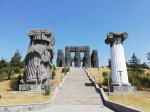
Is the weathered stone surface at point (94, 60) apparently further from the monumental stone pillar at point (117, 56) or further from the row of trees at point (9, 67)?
the monumental stone pillar at point (117, 56)

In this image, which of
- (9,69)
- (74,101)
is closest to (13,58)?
(9,69)

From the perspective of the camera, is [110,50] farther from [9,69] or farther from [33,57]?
[9,69]

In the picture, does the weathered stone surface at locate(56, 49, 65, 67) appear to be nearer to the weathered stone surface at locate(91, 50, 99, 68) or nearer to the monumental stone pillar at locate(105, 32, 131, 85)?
the weathered stone surface at locate(91, 50, 99, 68)

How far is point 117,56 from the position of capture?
63.0ft

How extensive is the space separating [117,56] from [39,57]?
26.2 ft

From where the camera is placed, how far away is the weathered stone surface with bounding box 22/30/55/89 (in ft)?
59.9

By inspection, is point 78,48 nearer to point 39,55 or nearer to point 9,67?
point 9,67

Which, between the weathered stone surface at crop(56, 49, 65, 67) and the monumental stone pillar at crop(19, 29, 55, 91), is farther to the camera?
the weathered stone surface at crop(56, 49, 65, 67)

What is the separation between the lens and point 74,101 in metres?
14.7

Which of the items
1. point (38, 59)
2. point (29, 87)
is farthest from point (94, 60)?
point (29, 87)

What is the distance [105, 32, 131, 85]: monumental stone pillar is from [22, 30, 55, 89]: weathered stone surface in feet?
21.2

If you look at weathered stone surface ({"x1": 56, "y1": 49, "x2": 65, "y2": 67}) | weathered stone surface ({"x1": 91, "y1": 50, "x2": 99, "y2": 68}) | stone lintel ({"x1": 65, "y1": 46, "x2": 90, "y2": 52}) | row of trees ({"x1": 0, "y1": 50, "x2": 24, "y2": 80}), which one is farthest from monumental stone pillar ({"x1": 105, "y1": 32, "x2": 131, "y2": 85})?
weathered stone surface ({"x1": 56, "y1": 49, "x2": 65, "y2": 67})

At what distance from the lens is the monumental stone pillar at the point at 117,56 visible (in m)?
18.6

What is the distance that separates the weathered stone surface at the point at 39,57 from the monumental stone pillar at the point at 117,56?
645cm
